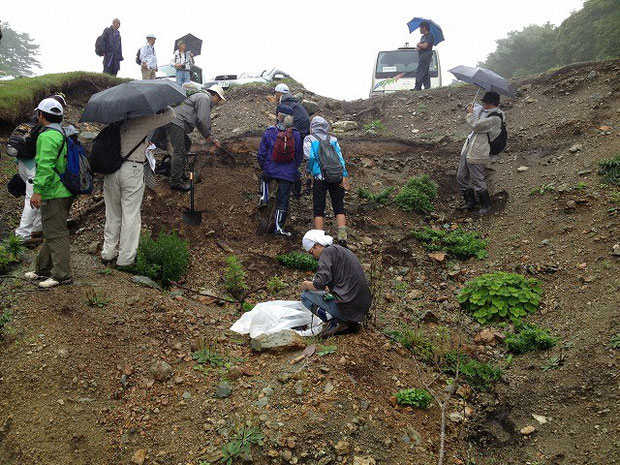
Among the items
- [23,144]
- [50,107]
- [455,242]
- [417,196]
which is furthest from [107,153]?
[417,196]

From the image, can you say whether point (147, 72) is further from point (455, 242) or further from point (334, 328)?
point (334, 328)

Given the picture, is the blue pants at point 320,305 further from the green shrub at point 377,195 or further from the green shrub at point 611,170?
the green shrub at point 611,170

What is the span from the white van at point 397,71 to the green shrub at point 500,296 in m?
9.80

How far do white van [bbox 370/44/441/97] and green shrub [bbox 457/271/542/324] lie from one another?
32.2ft

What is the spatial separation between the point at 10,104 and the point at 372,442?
29.9ft

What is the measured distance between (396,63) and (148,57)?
781 centimetres

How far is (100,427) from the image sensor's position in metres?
4.11

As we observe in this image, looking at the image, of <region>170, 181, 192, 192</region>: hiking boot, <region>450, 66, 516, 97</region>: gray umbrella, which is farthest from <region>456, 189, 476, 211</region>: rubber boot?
<region>170, 181, 192, 192</region>: hiking boot

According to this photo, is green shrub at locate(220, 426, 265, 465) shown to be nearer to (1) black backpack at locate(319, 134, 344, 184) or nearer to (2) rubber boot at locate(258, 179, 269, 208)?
(1) black backpack at locate(319, 134, 344, 184)

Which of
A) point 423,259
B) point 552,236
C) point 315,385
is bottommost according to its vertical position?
point 315,385

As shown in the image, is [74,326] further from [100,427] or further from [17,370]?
[100,427]

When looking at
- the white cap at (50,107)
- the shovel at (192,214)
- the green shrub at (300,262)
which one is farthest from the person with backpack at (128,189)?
the green shrub at (300,262)

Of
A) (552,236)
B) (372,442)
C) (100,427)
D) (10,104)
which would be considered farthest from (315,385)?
(10,104)

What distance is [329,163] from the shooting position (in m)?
7.32
